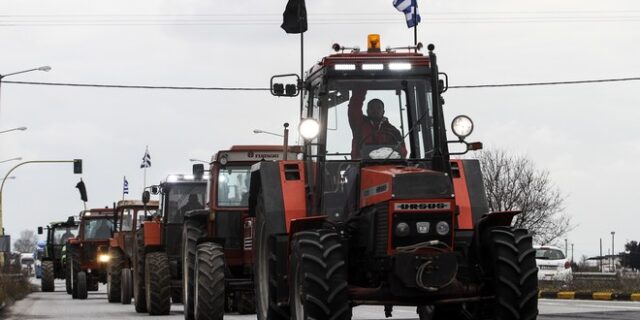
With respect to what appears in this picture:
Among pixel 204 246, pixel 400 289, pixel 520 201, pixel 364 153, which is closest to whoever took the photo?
pixel 400 289

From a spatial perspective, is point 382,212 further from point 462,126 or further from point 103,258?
point 103,258

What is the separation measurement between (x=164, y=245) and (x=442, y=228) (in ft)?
Answer: 42.2

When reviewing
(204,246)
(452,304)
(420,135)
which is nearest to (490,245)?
(452,304)

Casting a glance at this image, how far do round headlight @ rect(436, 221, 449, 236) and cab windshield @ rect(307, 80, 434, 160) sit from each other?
3.97 feet

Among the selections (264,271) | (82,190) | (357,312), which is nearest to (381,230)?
(264,271)

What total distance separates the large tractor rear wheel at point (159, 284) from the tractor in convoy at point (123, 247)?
256 inches

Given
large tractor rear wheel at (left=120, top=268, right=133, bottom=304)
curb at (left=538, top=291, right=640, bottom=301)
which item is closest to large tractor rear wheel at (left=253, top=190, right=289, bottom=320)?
large tractor rear wheel at (left=120, top=268, right=133, bottom=304)

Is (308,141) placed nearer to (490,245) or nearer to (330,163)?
(330,163)

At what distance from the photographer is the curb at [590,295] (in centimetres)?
3053

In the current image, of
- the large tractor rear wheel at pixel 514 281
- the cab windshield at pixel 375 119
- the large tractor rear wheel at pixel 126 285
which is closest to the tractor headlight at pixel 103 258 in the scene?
the large tractor rear wheel at pixel 126 285

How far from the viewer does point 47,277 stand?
46.8 m

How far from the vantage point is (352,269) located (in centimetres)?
1348

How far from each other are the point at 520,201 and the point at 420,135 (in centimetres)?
5547

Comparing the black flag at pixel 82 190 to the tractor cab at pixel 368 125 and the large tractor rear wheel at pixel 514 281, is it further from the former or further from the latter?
the large tractor rear wheel at pixel 514 281
